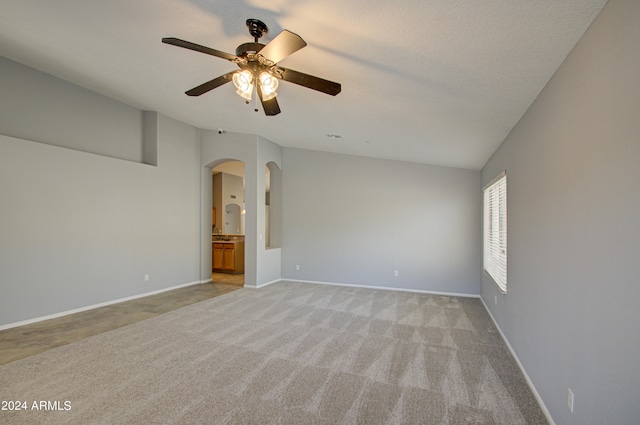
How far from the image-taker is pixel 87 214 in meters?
4.62

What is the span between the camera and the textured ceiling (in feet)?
5.49

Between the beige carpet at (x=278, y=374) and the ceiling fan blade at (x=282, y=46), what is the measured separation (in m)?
2.70

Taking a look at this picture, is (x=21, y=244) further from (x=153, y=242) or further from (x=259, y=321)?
(x=259, y=321)

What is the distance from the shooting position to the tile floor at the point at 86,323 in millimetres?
3238

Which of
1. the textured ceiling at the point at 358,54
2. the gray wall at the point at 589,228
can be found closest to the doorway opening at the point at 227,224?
the textured ceiling at the point at 358,54

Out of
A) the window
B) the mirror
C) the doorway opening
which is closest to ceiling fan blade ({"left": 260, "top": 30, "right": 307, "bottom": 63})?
the window

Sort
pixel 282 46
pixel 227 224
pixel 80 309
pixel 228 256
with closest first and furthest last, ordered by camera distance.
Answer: pixel 282 46
pixel 80 309
pixel 228 256
pixel 227 224

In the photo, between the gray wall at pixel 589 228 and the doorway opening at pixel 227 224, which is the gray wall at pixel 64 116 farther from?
the gray wall at pixel 589 228

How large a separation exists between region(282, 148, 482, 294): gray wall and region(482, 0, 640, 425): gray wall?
3206 mm

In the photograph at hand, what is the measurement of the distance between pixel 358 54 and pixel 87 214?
4.93 meters

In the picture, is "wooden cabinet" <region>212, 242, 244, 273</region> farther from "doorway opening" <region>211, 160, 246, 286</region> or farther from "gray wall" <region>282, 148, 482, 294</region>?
"gray wall" <region>282, 148, 482, 294</region>

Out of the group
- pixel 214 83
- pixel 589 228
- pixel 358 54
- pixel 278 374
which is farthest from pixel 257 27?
pixel 278 374

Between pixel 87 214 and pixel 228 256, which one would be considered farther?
pixel 228 256

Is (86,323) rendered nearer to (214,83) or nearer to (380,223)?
(214,83)
